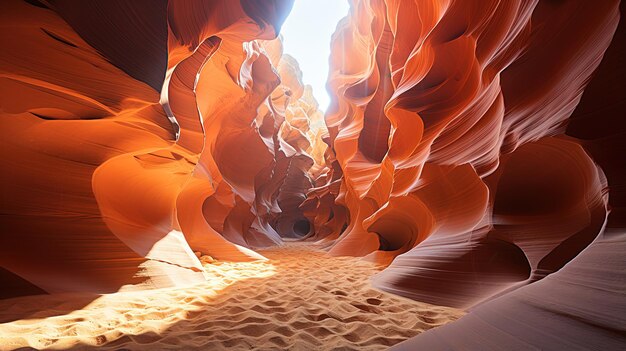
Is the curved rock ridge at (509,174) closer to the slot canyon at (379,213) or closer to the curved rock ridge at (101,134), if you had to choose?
the slot canyon at (379,213)

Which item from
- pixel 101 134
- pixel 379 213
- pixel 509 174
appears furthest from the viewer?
pixel 379 213

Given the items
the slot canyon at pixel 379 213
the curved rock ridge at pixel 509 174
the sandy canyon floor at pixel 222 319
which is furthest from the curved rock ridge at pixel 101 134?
the curved rock ridge at pixel 509 174

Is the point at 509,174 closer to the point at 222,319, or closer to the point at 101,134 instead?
the point at 222,319

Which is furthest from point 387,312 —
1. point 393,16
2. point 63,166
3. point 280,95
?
point 280,95

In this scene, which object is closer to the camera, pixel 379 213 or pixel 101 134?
pixel 101 134

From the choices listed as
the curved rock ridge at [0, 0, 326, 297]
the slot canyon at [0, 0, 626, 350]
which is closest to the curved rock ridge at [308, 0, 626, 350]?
the slot canyon at [0, 0, 626, 350]

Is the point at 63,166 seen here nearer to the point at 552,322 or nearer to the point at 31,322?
the point at 31,322

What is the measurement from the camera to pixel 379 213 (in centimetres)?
627

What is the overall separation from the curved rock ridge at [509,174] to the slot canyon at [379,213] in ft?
0.06

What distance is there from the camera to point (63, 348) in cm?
202

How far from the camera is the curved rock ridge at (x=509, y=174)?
1.61 meters

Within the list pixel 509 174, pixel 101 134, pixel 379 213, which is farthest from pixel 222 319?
pixel 379 213

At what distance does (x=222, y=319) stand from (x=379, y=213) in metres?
4.18

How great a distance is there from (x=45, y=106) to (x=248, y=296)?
295cm
